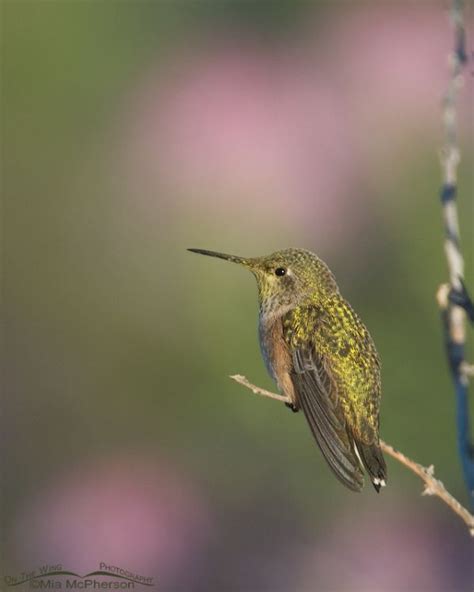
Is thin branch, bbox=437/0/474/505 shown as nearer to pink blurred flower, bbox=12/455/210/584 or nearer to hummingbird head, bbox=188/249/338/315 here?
hummingbird head, bbox=188/249/338/315

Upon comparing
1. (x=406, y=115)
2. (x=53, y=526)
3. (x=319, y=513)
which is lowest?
(x=53, y=526)

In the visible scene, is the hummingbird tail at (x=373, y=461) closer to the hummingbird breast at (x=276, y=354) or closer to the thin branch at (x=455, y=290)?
the hummingbird breast at (x=276, y=354)

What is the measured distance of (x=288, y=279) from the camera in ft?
7.49

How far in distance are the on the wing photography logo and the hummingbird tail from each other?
0.97 m

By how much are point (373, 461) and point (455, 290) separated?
2.09 ft

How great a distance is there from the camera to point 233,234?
14.2 ft

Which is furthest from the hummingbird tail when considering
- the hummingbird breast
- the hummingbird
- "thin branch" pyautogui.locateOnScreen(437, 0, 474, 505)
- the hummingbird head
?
"thin branch" pyautogui.locateOnScreen(437, 0, 474, 505)

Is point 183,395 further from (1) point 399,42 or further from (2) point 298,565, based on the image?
(1) point 399,42

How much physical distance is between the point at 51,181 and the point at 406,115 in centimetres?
195

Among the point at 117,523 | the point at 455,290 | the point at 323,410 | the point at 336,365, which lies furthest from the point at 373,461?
the point at 117,523

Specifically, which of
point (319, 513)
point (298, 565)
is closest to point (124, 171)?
point (319, 513)

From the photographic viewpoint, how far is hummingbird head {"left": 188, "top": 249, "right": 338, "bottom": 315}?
7.41 ft

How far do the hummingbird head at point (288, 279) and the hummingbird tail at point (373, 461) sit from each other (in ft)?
1.33

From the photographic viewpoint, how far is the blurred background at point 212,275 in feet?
10.2
